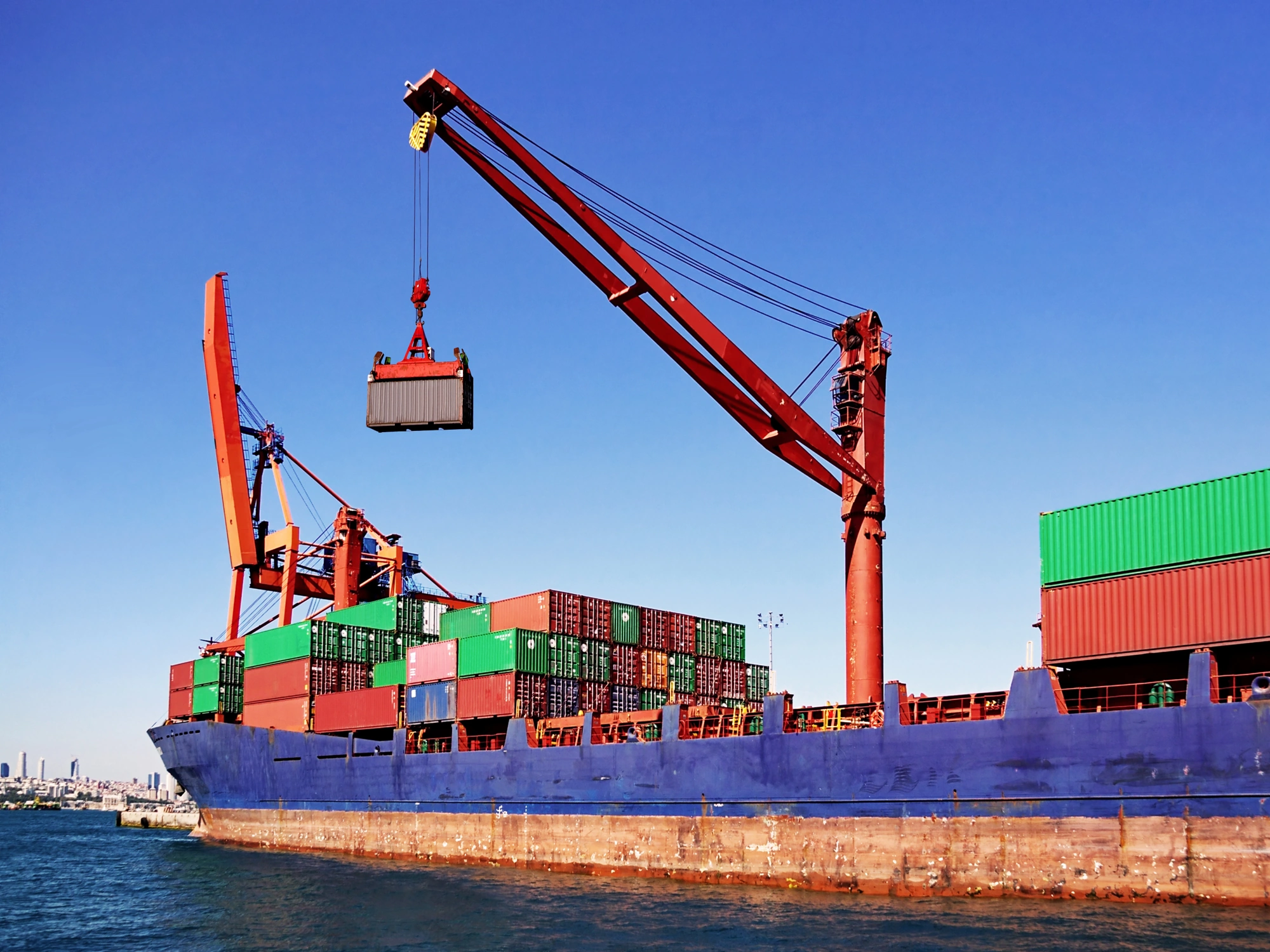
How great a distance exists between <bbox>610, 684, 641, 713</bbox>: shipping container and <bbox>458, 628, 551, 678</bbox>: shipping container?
4270 mm

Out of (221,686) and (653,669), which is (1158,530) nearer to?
(653,669)

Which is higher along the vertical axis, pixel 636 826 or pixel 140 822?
pixel 636 826

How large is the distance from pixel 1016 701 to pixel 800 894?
8.08 metres

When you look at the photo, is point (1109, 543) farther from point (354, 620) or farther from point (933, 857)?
point (354, 620)

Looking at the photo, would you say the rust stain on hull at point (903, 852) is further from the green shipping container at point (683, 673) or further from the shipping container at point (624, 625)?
the green shipping container at point (683, 673)

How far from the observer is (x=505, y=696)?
42.2 m

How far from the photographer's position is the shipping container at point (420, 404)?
34.4 meters

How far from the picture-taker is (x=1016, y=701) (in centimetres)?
2761

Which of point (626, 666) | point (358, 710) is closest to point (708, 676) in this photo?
point (626, 666)

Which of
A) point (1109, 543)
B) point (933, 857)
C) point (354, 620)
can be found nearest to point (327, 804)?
point (354, 620)

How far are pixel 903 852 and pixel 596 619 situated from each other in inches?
799

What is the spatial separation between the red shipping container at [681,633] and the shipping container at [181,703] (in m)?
29.3

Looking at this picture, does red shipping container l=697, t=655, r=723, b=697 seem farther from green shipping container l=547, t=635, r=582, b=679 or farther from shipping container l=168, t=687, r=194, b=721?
shipping container l=168, t=687, r=194, b=721

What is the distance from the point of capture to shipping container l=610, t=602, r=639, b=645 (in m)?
47.3
